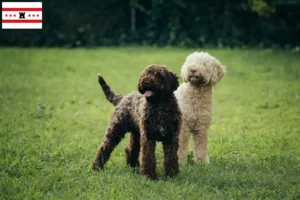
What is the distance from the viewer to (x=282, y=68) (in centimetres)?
1669

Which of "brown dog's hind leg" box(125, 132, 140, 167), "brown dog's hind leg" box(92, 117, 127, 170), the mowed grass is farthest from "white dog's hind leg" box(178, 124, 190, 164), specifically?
"brown dog's hind leg" box(92, 117, 127, 170)

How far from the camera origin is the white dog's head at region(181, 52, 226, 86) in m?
6.64

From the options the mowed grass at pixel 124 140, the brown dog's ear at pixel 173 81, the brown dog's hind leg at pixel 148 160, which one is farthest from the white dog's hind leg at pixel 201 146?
the brown dog's ear at pixel 173 81

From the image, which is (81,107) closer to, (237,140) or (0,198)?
(237,140)

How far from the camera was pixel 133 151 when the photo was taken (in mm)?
6586

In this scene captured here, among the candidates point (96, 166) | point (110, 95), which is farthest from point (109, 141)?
point (110, 95)

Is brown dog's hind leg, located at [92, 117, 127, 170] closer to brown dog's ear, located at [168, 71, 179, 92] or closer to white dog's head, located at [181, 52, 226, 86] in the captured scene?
brown dog's ear, located at [168, 71, 179, 92]

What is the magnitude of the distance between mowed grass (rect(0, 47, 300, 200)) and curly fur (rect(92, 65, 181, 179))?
0.22 m

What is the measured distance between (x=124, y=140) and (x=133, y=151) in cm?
187

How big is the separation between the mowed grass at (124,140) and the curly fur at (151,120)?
22 cm

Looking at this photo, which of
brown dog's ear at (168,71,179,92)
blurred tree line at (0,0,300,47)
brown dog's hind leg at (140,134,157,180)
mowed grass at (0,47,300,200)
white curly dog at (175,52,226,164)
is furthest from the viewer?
blurred tree line at (0,0,300,47)

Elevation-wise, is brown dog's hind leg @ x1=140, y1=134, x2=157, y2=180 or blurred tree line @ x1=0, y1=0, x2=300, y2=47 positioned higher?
blurred tree line @ x1=0, y1=0, x2=300, y2=47

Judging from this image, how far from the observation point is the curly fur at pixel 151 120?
5738mm

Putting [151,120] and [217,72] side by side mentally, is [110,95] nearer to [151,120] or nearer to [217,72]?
[151,120]
